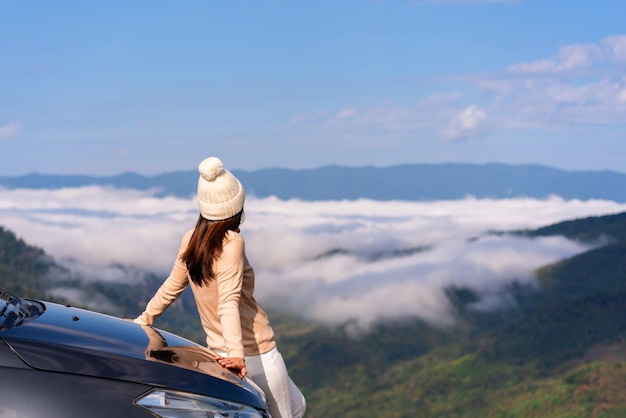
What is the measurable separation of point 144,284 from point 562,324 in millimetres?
85463

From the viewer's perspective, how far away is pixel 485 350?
12412 centimetres

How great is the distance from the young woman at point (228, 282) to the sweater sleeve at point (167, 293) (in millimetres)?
88

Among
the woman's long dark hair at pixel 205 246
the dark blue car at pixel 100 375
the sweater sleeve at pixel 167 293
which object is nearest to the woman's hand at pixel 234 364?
the dark blue car at pixel 100 375

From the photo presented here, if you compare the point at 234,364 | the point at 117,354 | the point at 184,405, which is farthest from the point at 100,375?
the point at 234,364

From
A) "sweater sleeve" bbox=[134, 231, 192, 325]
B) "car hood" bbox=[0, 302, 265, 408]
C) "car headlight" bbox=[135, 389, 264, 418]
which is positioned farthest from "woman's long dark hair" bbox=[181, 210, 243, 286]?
"car headlight" bbox=[135, 389, 264, 418]

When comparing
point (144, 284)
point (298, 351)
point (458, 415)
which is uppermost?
point (144, 284)

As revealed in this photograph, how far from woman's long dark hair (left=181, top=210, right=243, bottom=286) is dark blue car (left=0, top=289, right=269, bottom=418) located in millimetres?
522

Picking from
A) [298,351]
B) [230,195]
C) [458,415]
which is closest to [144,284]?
[298,351]

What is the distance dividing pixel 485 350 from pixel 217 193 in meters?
124

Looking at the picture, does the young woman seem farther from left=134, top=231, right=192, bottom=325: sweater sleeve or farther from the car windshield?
the car windshield

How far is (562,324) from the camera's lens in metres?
124

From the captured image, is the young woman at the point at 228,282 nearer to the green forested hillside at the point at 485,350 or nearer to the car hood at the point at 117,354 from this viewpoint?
the car hood at the point at 117,354

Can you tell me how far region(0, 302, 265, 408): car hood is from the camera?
361 centimetres

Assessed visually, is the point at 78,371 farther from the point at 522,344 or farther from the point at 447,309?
the point at 447,309
